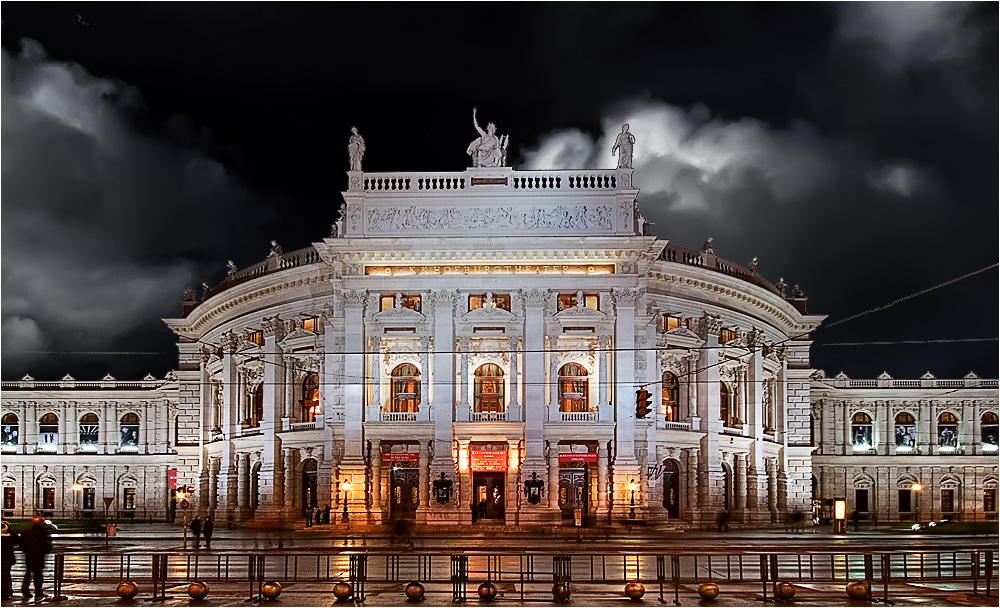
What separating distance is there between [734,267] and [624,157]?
40.5 feet

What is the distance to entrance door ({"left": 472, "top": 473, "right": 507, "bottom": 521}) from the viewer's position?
60.9 meters

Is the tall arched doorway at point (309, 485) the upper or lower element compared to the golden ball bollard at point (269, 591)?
lower

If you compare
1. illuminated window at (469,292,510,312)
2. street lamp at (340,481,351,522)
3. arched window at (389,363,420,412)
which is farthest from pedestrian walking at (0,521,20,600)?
illuminated window at (469,292,510,312)

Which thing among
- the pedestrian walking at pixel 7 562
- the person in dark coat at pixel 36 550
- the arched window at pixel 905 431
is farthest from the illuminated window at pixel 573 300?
the person in dark coat at pixel 36 550

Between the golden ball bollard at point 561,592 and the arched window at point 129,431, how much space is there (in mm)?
63415

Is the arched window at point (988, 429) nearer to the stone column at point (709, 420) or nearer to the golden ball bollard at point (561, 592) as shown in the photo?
the stone column at point (709, 420)

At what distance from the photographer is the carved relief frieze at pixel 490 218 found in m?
60.3

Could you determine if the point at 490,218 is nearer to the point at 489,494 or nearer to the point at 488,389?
the point at 488,389

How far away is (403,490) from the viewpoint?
62.8 m

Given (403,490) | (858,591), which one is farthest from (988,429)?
(858,591)

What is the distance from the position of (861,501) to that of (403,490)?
34523 mm

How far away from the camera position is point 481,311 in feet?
198

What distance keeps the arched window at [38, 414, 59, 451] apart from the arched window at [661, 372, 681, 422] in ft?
142

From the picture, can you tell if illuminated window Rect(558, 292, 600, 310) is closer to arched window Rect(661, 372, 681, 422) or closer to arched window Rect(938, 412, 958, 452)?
arched window Rect(661, 372, 681, 422)
